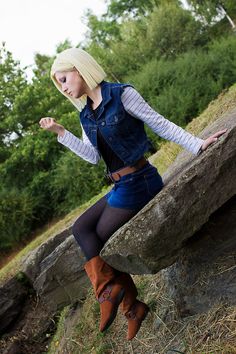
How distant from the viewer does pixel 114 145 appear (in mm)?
3236

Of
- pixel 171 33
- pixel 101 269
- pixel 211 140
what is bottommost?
pixel 101 269

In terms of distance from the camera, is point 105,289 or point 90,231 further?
point 90,231

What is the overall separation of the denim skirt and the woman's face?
2.26 feet

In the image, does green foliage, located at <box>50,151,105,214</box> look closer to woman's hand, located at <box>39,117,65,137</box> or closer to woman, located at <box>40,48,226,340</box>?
woman's hand, located at <box>39,117,65,137</box>

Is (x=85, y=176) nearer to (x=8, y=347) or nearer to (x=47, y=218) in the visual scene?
(x=47, y=218)

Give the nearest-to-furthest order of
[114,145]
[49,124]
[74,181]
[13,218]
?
1. [114,145]
2. [49,124]
3. [74,181]
4. [13,218]

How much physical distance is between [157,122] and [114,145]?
34cm

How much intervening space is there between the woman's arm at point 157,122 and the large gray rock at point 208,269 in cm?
66

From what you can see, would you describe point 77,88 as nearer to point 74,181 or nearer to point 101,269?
point 101,269

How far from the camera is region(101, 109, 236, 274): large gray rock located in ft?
9.50

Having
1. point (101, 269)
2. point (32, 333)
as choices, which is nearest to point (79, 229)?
point (101, 269)

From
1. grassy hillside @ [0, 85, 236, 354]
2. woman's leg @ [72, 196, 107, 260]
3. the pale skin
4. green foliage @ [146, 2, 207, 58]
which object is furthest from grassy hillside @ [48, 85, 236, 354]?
green foliage @ [146, 2, 207, 58]

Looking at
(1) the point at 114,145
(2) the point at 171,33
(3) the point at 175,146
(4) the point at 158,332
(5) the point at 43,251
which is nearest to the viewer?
(1) the point at 114,145

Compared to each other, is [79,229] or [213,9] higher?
[213,9]
